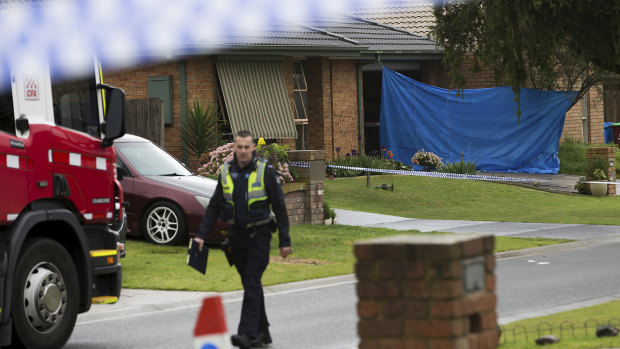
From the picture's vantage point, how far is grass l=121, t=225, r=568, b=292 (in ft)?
41.3

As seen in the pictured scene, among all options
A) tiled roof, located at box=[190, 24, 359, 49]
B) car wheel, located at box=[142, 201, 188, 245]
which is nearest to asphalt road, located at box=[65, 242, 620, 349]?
car wheel, located at box=[142, 201, 188, 245]

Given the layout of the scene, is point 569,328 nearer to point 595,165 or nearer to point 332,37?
point 595,165

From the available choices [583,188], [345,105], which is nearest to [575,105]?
[583,188]

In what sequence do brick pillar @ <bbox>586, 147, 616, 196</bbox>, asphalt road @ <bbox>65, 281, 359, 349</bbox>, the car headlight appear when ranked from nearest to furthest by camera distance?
1. asphalt road @ <bbox>65, 281, 359, 349</bbox>
2. the car headlight
3. brick pillar @ <bbox>586, 147, 616, 196</bbox>

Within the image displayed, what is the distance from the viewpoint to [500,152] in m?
29.4

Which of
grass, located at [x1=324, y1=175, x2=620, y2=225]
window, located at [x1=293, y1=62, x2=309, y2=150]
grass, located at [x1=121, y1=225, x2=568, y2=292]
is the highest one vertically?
window, located at [x1=293, y1=62, x2=309, y2=150]

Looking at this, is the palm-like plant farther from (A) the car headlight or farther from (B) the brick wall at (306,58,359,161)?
(A) the car headlight

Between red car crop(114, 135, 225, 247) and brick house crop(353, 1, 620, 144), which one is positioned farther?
brick house crop(353, 1, 620, 144)

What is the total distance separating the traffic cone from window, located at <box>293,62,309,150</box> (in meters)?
22.9

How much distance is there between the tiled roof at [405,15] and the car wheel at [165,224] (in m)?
19.0

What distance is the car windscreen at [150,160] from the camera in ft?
53.3

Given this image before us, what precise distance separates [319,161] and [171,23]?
321 inches

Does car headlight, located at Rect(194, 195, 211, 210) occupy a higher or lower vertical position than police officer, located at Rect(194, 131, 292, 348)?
lower

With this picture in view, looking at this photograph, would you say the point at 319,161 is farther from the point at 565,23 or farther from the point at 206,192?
the point at 565,23
